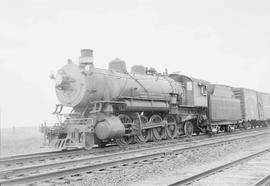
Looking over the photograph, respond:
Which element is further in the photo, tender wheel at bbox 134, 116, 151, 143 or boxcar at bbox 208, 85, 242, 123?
boxcar at bbox 208, 85, 242, 123

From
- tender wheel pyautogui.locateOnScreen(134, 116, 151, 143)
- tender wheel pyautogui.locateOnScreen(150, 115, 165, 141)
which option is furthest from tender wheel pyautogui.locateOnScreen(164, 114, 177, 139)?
tender wheel pyautogui.locateOnScreen(134, 116, 151, 143)

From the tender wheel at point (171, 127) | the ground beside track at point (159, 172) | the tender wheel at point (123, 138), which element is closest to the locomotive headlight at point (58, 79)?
the tender wheel at point (123, 138)

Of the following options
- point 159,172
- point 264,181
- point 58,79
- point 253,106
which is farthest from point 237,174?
point 253,106

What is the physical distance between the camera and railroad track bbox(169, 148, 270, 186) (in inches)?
226

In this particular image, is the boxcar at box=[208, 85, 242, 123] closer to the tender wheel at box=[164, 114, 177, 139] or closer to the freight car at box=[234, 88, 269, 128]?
the freight car at box=[234, 88, 269, 128]

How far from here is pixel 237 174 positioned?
21.3ft

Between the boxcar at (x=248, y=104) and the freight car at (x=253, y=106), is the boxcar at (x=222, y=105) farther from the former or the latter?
the freight car at (x=253, y=106)

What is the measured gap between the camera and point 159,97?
48.5 feet

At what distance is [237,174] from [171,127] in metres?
9.59

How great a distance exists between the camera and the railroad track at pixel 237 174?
5.74 metres

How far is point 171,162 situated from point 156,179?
216 centimetres

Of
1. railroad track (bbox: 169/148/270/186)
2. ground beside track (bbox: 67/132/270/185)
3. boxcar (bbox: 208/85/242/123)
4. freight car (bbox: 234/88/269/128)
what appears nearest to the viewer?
railroad track (bbox: 169/148/270/186)

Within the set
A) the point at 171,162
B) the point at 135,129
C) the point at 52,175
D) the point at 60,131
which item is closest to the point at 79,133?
the point at 60,131

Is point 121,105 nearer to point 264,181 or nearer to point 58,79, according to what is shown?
point 58,79
